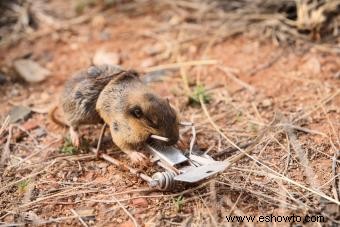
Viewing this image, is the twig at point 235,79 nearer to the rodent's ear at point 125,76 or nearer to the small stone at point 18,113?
the rodent's ear at point 125,76

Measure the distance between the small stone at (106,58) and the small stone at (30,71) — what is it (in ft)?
1.69

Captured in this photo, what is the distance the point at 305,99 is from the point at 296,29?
115 centimetres

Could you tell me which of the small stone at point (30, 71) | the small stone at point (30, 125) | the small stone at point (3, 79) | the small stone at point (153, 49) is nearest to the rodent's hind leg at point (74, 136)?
the small stone at point (30, 125)

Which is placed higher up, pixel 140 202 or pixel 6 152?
pixel 6 152

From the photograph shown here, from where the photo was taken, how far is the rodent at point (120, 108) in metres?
3.42

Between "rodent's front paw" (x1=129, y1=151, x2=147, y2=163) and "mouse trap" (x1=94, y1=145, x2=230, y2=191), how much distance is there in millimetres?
61

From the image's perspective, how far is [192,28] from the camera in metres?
5.59

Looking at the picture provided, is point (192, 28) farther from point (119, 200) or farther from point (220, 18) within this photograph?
point (119, 200)

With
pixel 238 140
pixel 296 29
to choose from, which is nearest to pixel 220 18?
pixel 296 29

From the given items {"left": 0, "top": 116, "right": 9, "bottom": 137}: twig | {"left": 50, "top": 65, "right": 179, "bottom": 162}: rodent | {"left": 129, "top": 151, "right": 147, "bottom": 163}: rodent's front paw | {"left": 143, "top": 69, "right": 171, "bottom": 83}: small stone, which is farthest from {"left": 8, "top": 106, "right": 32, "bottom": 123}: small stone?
{"left": 129, "top": 151, "right": 147, "bottom": 163}: rodent's front paw

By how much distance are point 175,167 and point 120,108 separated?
2.06 ft

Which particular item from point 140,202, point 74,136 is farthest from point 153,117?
point 74,136

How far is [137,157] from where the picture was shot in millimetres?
3605

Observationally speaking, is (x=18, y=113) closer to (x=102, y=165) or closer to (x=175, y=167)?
(x=102, y=165)
